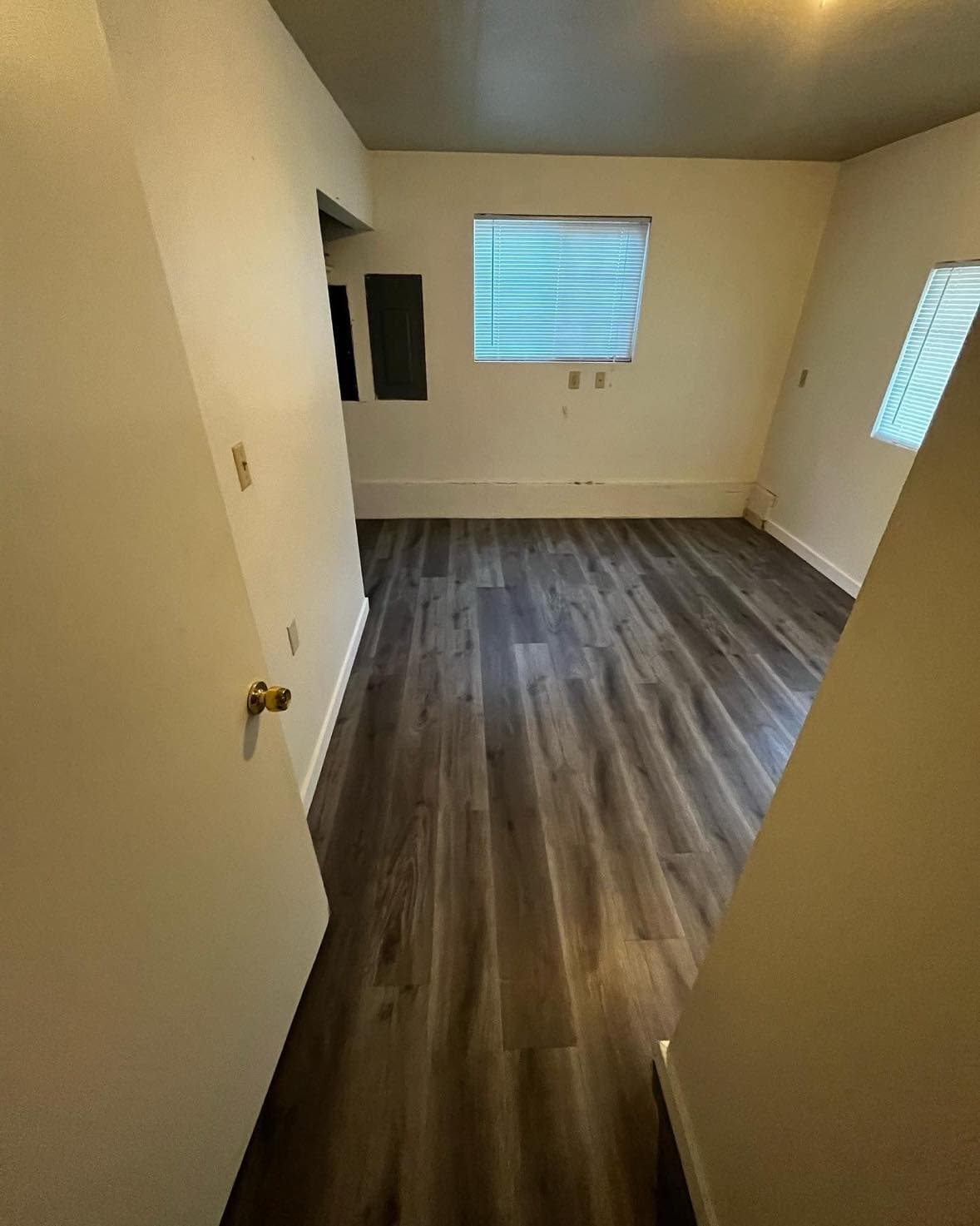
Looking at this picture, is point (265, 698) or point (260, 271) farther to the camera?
point (260, 271)

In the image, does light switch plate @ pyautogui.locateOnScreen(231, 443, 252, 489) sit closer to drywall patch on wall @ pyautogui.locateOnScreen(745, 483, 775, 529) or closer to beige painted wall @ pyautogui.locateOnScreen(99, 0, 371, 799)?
beige painted wall @ pyautogui.locateOnScreen(99, 0, 371, 799)

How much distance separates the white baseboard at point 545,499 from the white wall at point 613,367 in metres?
0.01

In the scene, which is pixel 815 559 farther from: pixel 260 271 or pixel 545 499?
pixel 260 271

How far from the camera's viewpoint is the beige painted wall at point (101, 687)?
1.56ft

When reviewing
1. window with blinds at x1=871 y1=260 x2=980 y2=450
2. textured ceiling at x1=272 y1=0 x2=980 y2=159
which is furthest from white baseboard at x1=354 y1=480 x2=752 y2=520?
textured ceiling at x1=272 y1=0 x2=980 y2=159

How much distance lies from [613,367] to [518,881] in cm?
351

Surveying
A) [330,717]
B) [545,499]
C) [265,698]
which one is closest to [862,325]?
[545,499]

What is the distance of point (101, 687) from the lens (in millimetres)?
575

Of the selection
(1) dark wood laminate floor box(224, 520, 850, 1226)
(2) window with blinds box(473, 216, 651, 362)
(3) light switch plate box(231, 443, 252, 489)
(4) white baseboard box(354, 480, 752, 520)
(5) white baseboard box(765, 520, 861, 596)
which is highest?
(2) window with blinds box(473, 216, 651, 362)

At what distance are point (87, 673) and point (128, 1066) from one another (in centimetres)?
53

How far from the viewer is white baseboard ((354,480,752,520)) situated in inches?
162

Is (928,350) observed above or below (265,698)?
above

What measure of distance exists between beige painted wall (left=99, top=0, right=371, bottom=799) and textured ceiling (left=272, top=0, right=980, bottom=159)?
1.00 ft

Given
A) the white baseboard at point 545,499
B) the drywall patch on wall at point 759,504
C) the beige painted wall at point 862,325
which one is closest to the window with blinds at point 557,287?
the white baseboard at point 545,499
